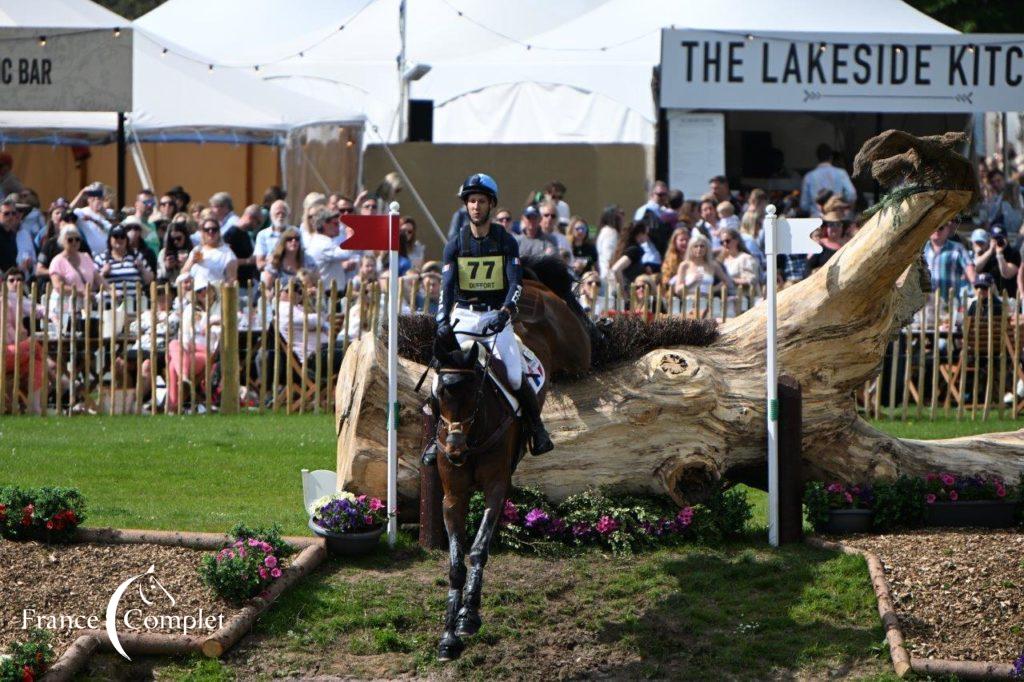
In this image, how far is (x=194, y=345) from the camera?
16812mm

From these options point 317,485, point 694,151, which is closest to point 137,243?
point 317,485

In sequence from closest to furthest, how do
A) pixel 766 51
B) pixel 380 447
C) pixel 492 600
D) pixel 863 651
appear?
1. pixel 863 651
2. pixel 492 600
3. pixel 380 447
4. pixel 766 51

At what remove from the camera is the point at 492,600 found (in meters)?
9.84

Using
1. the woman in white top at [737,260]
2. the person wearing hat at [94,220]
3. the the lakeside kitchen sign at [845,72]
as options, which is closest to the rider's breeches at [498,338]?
the woman in white top at [737,260]

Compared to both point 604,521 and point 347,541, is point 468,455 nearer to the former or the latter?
point 347,541

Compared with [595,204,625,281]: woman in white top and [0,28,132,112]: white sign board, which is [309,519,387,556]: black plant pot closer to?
[595,204,625,281]: woman in white top

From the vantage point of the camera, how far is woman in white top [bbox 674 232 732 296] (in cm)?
1766

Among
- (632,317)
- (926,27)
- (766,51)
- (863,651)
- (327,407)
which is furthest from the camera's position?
(926,27)

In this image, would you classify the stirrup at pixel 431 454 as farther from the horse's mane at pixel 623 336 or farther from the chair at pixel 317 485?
the horse's mane at pixel 623 336

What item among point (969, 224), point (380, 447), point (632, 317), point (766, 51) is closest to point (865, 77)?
point (766, 51)

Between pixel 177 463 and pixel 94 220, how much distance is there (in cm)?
→ 761

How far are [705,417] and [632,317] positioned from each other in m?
1.21

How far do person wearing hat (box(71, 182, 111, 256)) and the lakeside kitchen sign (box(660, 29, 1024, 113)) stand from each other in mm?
8179

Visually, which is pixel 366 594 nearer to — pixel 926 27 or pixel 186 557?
pixel 186 557
